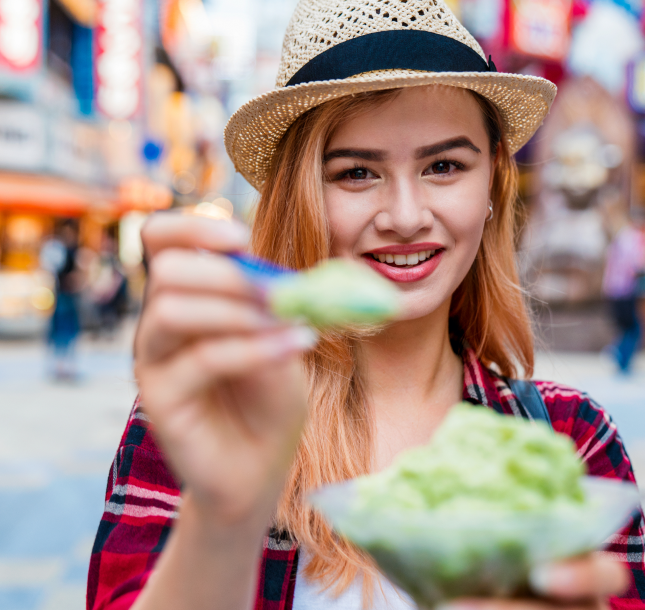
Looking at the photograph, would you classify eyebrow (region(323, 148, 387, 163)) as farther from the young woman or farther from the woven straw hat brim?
the woven straw hat brim

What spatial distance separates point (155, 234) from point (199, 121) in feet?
105

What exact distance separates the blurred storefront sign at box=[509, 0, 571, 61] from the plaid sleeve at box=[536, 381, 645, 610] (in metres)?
9.02

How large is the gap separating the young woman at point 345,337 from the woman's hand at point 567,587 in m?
0.31

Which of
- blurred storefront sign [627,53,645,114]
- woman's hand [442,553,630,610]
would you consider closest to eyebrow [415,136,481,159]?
woman's hand [442,553,630,610]

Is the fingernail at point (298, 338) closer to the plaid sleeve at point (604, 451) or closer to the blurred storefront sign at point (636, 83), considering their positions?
the plaid sleeve at point (604, 451)

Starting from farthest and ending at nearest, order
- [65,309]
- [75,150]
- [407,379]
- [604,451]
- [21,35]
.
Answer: [75,150] < [21,35] < [65,309] < [407,379] < [604,451]

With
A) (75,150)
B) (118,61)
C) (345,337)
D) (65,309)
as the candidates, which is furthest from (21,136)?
(345,337)

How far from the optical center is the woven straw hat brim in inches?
56.7

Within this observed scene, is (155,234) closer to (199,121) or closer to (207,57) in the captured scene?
(199,121)

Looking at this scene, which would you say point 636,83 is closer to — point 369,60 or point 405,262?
point 369,60

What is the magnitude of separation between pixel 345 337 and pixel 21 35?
12314 millimetres

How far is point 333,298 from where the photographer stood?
74 cm

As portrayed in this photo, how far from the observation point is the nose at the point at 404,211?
1434 millimetres

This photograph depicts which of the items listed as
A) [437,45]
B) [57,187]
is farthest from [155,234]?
[57,187]
